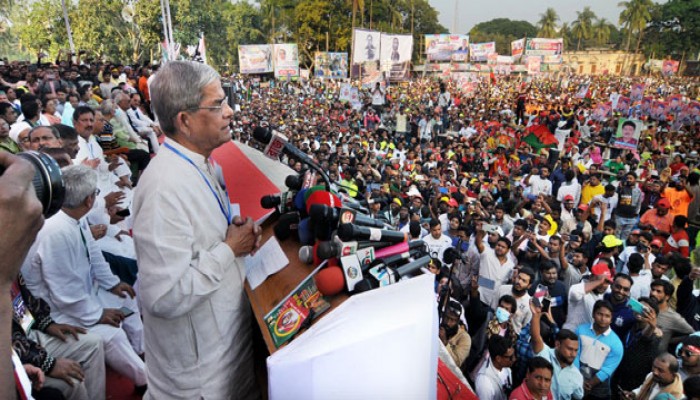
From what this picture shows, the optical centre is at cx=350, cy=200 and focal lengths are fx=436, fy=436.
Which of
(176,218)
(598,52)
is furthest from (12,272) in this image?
(598,52)

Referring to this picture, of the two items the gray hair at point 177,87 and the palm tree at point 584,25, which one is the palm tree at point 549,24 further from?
the gray hair at point 177,87

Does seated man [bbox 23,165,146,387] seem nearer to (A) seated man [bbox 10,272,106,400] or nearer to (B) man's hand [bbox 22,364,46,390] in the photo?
(A) seated man [bbox 10,272,106,400]

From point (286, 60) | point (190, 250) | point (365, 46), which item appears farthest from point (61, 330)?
point (286, 60)

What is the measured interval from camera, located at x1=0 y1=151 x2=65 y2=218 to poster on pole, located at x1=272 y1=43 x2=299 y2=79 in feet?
102

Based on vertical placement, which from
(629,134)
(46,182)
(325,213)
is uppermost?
(46,182)

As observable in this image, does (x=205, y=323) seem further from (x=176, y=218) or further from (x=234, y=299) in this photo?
(x=176, y=218)

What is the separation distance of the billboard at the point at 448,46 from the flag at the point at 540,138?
2443 cm

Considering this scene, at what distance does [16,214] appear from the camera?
83 cm

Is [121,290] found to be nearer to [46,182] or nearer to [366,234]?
[366,234]

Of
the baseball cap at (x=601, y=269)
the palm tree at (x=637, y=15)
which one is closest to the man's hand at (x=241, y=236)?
the baseball cap at (x=601, y=269)

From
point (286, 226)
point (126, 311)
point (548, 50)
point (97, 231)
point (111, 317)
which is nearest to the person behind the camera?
point (286, 226)

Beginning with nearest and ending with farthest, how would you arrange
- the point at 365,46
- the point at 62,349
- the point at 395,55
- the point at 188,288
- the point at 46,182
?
the point at 46,182
the point at 188,288
the point at 62,349
the point at 365,46
the point at 395,55

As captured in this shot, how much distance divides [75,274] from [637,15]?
77.3 metres

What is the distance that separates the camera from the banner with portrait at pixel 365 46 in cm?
2596
